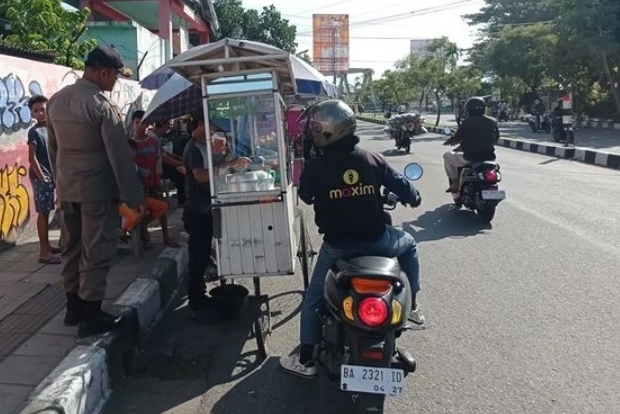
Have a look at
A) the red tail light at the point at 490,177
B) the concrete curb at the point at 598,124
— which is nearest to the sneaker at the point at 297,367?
the red tail light at the point at 490,177

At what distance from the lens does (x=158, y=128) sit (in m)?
8.40

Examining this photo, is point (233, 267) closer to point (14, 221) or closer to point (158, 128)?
point (14, 221)

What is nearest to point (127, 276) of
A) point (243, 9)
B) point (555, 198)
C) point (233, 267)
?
point (233, 267)

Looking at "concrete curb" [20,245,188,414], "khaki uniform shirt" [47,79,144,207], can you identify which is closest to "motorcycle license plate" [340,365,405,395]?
"concrete curb" [20,245,188,414]

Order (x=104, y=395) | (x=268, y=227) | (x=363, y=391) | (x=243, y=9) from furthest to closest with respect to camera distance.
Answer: (x=243, y=9)
(x=268, y=227)
(x=104, y=395)
(x=363, y=391)

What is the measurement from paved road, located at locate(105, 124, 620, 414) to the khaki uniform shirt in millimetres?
1193

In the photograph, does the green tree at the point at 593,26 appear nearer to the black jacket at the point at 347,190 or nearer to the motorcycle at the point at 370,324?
the black jacket at the point at 347,190

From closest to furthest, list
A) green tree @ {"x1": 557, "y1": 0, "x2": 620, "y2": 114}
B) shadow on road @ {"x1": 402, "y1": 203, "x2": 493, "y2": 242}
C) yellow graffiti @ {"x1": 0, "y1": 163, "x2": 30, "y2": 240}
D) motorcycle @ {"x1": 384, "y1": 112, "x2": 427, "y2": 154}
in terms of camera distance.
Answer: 1. yellow graffiti @ {"x1": 0, "y1": 163, "x2": 30, "y2": 240}
2. shadow on road @ {"x1": 402, "y1": 203, "x2": 493, "y2": 242}
3. motorcycle @ {"x1": 384, "y1": 112, "x2": 427, "y2": 154}
4. green tree @ {"x1": 557, "y1": 0, "x2": 620, "y2": 114}

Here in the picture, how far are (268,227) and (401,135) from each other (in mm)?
14507

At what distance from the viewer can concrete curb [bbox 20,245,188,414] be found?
121 inches

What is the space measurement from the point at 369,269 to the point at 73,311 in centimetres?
242

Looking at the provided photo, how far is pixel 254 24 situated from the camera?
3275cm

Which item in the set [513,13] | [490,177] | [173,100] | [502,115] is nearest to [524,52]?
[502,115]

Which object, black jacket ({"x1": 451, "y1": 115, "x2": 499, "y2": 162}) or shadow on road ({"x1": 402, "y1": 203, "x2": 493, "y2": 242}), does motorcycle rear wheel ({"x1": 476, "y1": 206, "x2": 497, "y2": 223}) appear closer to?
shadow on road ({"x1": 402, "y1": 203, "x2": 493, "y2": 242})
